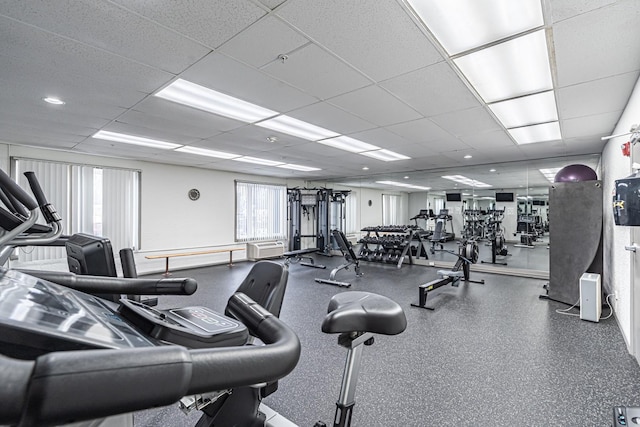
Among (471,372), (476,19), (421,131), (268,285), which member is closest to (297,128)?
(421,131)

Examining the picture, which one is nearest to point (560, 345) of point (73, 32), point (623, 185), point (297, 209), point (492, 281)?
point (623, 185)

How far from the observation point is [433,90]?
8.85 feet

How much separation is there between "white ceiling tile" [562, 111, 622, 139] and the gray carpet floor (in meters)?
2.37

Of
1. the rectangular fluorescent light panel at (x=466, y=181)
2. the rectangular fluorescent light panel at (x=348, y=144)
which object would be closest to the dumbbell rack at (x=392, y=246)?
the rectangular fluorescent light panel at (x=466, y=181)

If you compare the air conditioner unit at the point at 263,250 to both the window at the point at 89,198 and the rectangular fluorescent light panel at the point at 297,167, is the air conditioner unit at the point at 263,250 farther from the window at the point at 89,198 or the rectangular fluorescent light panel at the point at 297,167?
the window at the point at 89,198

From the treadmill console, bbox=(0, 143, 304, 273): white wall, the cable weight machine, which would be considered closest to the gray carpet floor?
the treadmill console

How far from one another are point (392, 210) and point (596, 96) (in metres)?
6.96

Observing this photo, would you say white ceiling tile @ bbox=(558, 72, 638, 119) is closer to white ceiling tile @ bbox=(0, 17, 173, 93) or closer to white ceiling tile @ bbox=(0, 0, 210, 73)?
white ceiling tile @ bbox=(0, 0, 210, 73)

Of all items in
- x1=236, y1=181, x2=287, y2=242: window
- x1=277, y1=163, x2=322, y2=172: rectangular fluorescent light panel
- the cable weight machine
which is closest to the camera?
x1=277, y1=163, x2=322, y2=172: rectangular fluorescent light panel

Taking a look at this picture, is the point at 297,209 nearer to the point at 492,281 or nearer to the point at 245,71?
the point at 492,281

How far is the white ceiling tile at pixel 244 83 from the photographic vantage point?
227 centimetres

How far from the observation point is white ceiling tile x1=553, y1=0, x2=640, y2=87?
1681mm

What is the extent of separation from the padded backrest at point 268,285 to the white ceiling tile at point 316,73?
5.08 feet

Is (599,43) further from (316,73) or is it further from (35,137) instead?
(35,137)
